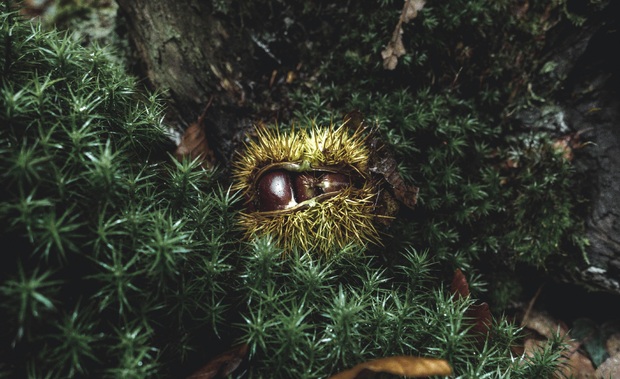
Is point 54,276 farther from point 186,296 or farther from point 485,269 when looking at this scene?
point 485,269

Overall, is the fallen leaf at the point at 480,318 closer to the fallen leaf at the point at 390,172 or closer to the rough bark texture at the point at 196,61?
the fallen leaf at the point at 390,172

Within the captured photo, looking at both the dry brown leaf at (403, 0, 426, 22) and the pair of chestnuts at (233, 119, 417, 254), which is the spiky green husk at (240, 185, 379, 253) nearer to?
the pair of chestnuts at (233, 119, 417, 254)

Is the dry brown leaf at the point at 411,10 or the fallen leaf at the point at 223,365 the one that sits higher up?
the dry brown leaf at the point at 411,10

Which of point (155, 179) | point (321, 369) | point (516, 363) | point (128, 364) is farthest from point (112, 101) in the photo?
A: point (516, 363)

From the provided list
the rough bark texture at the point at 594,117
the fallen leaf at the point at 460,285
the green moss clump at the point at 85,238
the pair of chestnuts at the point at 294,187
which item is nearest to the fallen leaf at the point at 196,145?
the green moss clump at the point at 85,238

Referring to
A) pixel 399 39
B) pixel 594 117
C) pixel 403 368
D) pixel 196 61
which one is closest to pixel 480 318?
pixel 403 368

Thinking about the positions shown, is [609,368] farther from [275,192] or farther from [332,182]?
[275,192]

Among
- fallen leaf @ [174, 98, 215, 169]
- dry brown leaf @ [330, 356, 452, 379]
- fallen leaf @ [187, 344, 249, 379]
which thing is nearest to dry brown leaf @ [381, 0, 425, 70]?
fallen leaf @ [174, 98, 215, 169]
